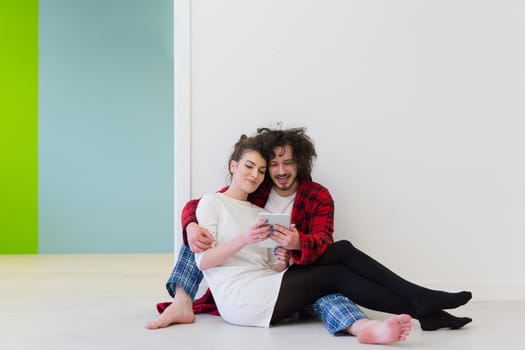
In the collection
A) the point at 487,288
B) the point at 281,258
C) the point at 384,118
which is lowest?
the point at 487,288

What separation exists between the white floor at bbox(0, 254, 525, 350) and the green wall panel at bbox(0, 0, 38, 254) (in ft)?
6.53

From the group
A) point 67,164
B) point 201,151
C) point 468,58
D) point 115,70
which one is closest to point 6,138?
point 67,164

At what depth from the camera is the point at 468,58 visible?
303cm

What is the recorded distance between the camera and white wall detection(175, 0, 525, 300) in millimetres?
2947

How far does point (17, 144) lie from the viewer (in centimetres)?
551

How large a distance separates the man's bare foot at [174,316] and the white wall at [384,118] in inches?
27.0

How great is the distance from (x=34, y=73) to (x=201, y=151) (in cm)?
324

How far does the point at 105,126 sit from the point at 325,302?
12.5ft

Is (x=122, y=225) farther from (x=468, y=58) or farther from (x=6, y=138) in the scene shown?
(x=468, y=58)

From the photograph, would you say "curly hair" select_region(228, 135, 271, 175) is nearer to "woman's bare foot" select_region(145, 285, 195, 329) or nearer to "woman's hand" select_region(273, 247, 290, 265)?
"woman's hand" select_region(273, 247, 290, 265)

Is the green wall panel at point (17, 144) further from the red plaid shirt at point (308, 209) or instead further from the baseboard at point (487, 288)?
the baseboard at point (487, 288)

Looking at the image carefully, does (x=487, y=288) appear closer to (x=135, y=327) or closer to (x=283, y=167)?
(x=283, y=167)

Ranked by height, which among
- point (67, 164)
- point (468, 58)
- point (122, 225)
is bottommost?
point (122, 225)

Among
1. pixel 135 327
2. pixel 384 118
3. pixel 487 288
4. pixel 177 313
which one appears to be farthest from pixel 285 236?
pixel 487 288
